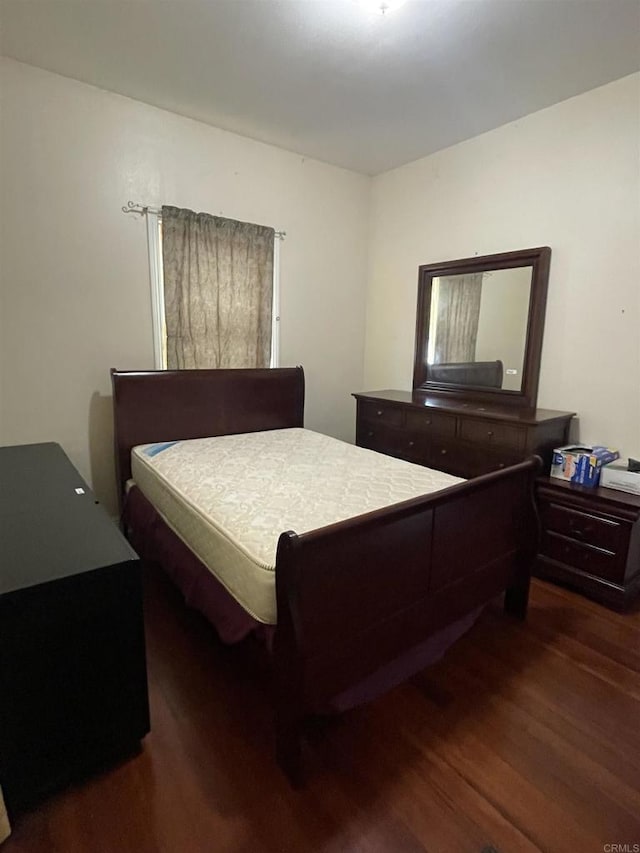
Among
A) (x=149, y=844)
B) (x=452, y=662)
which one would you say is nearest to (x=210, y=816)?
(x=149, y=844)

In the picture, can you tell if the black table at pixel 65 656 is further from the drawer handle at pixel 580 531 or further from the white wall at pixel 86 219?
the drawer handle at pixel 580 531

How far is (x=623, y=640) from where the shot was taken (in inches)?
81.7

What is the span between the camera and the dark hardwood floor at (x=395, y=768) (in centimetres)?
124

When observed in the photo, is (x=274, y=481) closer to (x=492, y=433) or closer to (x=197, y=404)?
(x=197, y=404)

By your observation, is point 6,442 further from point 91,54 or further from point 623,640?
point 623,640

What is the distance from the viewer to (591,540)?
2361 mm

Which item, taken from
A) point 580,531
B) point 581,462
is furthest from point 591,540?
point 581,462

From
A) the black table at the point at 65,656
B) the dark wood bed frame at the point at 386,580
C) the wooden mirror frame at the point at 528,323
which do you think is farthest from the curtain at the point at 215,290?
the dark wood bed frame at the point at 386,580

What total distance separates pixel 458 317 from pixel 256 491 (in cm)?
214

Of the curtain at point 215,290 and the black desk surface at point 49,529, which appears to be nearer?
the black desk surface at point 49,529

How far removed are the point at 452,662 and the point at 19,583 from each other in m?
1.67

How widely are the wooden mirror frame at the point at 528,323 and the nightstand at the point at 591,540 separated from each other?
0.69 meters

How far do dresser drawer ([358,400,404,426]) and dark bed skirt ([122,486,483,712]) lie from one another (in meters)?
1.55

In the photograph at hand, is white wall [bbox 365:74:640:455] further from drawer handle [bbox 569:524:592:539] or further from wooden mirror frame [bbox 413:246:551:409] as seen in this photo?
drawer handle [bbox 569:524:592:539]
